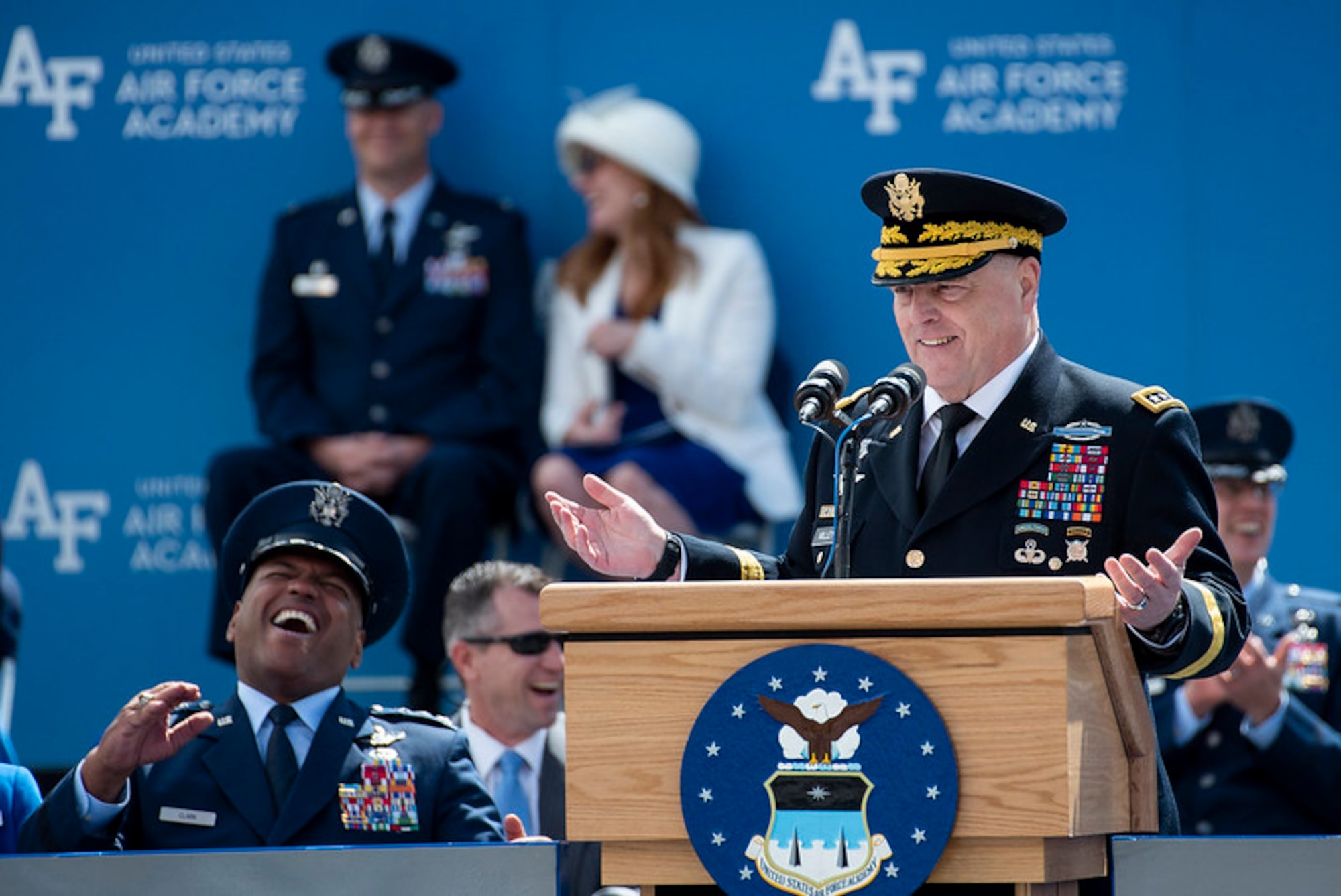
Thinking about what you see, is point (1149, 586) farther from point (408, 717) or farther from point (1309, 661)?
point (1309, 661)

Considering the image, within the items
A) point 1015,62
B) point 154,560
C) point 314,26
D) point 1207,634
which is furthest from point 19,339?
point 1207,634

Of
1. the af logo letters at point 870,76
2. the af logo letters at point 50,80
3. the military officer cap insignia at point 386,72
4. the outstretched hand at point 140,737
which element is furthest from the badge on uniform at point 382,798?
the af logo letters at point 50,80

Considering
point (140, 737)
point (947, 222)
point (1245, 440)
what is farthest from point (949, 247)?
point (1245, 440)

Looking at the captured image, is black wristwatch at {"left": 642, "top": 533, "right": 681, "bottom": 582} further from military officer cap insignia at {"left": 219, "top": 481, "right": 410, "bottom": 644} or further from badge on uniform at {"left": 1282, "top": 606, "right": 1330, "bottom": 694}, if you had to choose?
badge on uniform at {"left": 1282, "top": 606, "right": 1330, "bottom": 694}

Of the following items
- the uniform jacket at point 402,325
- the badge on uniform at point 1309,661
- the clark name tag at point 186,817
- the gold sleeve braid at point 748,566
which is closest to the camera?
the gold sleeve braid at point 748,566

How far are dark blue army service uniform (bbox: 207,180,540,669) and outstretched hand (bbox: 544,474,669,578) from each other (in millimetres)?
3809

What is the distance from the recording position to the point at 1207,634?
9.62ft

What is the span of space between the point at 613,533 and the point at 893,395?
46cm

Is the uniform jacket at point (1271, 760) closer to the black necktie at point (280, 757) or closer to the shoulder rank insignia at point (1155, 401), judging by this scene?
the shoulder rank insignia at point (1155, 401)

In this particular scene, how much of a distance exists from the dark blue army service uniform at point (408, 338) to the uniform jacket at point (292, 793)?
10.3 ft

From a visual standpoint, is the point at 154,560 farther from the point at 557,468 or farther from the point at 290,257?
the point at 557,468

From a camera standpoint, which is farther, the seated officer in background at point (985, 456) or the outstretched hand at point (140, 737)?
the outstretched hand at point (140, 737)

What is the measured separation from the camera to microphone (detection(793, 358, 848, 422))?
2988mm

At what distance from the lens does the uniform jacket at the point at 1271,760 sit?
18.0 ft
